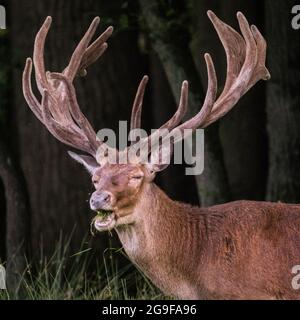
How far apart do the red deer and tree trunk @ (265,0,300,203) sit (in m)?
2.43

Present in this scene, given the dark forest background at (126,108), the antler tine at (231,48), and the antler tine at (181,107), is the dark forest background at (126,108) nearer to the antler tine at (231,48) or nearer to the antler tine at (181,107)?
the antler tine at (231,48)

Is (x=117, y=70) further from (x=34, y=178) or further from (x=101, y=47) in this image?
(x=101, y=47)

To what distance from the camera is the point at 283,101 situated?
33.1 feet

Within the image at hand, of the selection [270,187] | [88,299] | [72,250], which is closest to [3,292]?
[88,299]

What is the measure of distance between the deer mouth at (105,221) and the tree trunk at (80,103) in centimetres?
355

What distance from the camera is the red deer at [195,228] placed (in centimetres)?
704

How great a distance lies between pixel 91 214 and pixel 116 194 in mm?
3700

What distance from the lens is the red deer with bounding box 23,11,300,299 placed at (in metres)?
7.04

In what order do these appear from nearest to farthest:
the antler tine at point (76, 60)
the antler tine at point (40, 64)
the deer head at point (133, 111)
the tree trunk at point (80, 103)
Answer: the deer head at point (133, 111)
the antler tine at point (40, 64)
the antler tine at point (76, 60)
the tree trunk at point (80, 103)

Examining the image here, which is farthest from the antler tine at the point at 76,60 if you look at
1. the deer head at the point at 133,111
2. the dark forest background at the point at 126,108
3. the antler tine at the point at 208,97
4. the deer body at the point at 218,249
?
the dark forest background at the point at 126,108

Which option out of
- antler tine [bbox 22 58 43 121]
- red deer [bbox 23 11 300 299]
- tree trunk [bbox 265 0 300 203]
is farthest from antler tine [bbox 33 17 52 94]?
tree trunk [bbox 265 0 300 203]

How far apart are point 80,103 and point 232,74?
305 cm

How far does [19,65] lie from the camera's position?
1070 cm

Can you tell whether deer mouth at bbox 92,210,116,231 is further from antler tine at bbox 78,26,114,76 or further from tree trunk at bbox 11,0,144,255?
tree trunk at bbox 11,0,144,255
